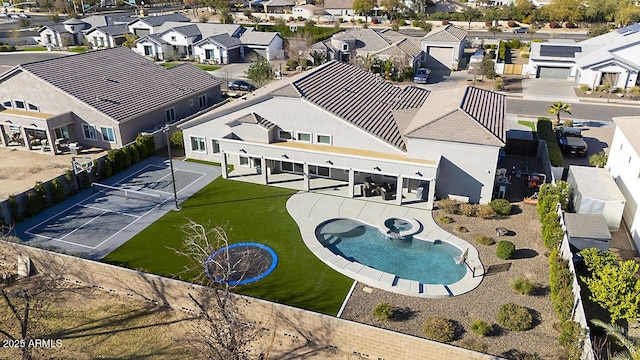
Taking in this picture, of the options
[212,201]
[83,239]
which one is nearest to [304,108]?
[212,201]

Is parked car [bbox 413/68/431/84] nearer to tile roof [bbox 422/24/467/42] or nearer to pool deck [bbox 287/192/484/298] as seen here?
tile roof [bbox 422/24/467/42]

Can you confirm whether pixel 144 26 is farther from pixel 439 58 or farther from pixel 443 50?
pixel 443 50

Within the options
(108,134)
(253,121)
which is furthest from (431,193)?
(108,134)

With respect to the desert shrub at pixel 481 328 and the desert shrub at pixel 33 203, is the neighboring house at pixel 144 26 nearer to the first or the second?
the desert shrub at pixel 33 203

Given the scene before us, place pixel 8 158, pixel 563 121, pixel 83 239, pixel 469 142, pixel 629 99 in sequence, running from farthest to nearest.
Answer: pixel 629 99 < pixel 563 121 < pixel 8 158 < pixel 469 142 < pixel 83 239

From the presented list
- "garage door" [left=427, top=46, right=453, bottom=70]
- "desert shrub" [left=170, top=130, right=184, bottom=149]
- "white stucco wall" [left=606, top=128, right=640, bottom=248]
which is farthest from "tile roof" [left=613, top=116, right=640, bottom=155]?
"garage door" [left=427, top=46, right=453, bottom=70]

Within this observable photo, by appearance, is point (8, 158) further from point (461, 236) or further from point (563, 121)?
point (563, 121)
